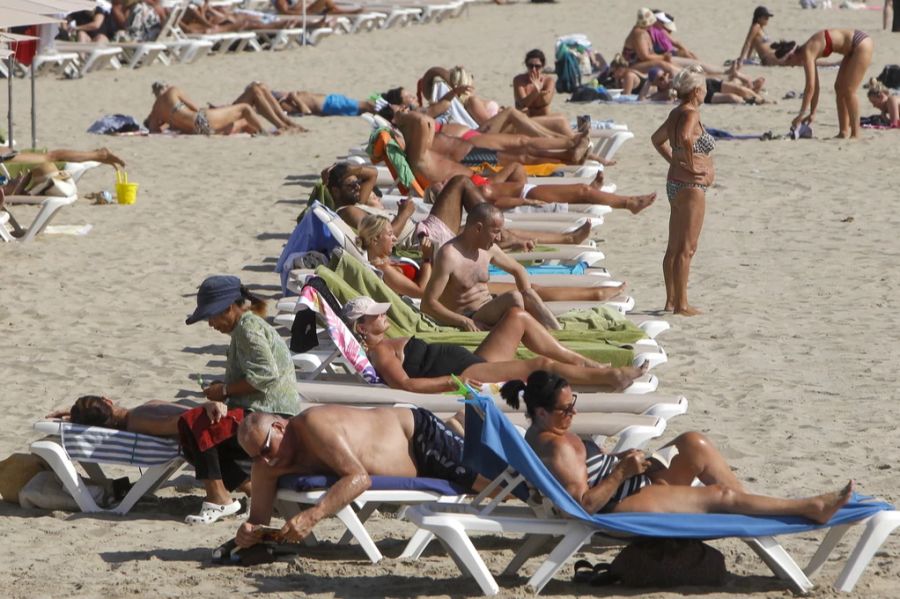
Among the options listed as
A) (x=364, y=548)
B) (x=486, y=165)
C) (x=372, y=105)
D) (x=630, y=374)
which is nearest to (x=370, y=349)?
(x=630, y=374)

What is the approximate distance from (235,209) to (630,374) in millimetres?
6396

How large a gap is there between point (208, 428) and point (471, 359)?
1.46 metres

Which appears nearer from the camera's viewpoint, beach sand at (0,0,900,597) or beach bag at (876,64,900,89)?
beach sand at (0,0,900,597)

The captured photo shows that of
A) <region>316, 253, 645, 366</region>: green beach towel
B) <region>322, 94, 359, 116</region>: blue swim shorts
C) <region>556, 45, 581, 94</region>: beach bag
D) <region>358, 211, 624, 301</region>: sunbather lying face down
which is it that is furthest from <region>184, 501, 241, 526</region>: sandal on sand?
<region>556, 45, 581, 94</region>: beach bag

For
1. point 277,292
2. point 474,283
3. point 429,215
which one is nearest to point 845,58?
point 429,215

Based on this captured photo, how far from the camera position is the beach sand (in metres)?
5.22

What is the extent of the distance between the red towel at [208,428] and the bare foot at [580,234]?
443 cm

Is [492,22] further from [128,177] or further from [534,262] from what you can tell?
[534,262]

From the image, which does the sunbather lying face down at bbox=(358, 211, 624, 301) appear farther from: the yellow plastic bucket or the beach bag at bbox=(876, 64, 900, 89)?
the beach bag at bbox=(876, 64, 900, 89)

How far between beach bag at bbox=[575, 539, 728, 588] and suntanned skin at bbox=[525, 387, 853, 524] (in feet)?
0.38

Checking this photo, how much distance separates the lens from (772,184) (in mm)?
13016

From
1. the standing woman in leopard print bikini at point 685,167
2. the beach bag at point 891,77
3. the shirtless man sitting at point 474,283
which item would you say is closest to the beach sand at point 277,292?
the standing woman in leopard print bikini at point 685,167

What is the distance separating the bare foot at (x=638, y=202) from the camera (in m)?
9.55

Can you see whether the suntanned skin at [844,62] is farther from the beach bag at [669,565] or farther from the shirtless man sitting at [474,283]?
the beach bag at [669,565]
